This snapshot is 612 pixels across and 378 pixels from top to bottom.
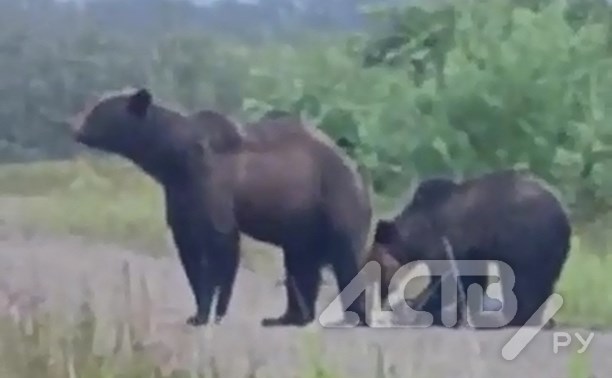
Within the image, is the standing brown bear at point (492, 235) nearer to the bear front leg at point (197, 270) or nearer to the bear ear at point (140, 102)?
the bear front leg at point (197, 270)

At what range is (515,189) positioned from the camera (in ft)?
5.66

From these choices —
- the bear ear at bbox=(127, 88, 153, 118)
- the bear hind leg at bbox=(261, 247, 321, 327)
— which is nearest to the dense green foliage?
the bear ear at bbox=(127, 88, 153, 118)

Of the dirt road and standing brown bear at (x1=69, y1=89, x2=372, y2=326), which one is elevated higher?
standing brown bear at (x1=69, y1=89, x2=372, y2=326)

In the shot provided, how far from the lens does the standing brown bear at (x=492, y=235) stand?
1722 millimetres

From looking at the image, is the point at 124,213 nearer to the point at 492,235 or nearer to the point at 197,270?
the point at 197,270

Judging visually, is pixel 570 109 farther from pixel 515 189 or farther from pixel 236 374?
pixel 236 374

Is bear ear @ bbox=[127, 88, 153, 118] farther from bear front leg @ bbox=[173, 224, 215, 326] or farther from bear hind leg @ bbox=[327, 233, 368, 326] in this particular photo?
bear hind leg @ bbox=[327, 233, 368, 326]

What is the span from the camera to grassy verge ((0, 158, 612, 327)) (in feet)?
5.65

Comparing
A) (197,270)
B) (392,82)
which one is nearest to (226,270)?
(197,270)

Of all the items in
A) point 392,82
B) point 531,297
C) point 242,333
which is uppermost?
point 392,82

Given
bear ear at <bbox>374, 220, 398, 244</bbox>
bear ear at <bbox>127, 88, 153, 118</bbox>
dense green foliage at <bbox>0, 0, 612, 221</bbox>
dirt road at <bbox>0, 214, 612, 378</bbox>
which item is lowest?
dirt road at <bbox>0, 214, 612, 378</bbox>

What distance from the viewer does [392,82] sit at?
5.74 ft

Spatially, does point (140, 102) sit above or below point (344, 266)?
above

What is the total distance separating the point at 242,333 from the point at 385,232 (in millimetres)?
212
